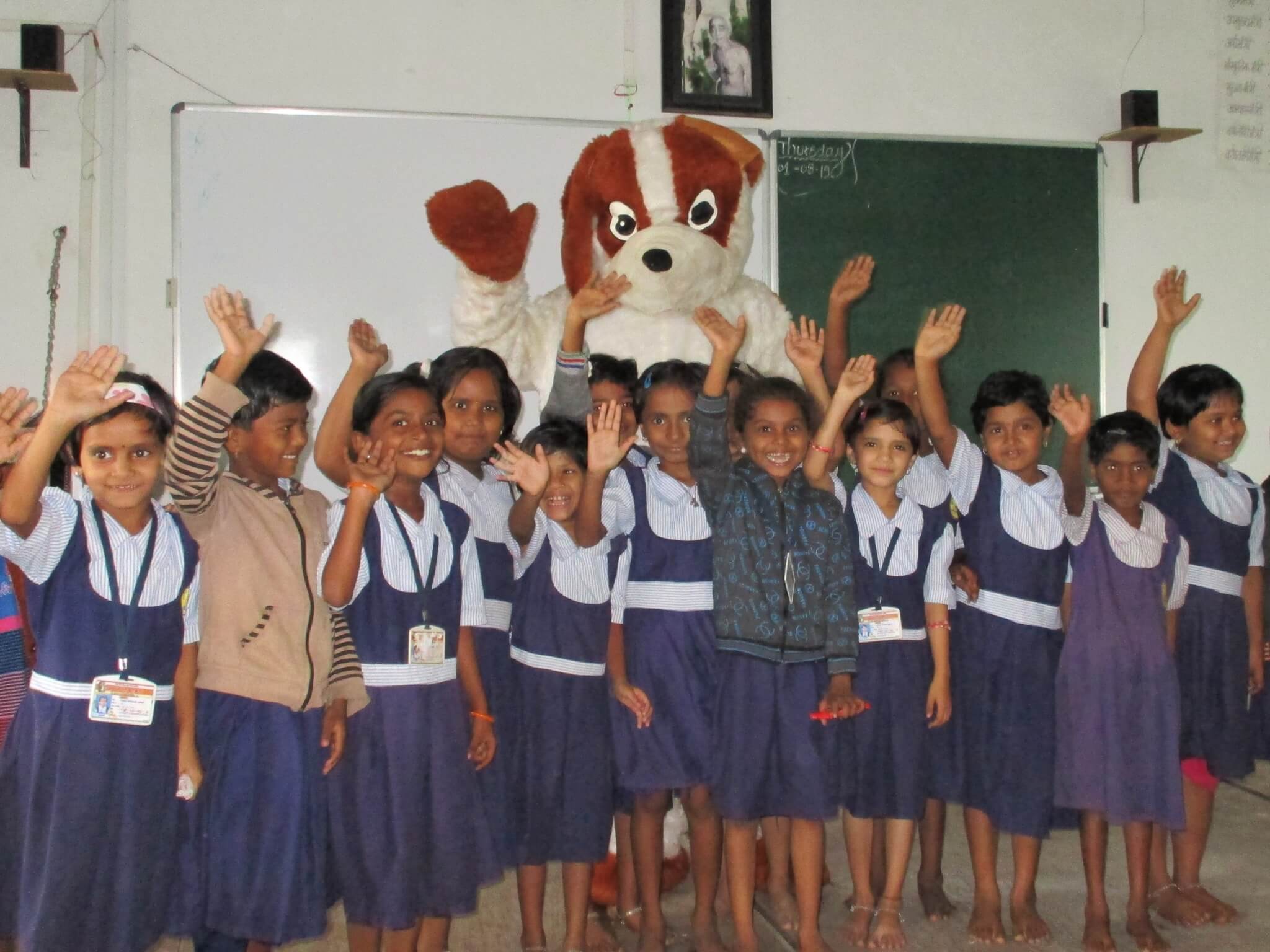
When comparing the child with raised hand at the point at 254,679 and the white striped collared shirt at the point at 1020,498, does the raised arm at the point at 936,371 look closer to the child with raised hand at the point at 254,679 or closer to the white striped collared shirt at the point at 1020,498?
the white striped collared shirt at the point at 1020,498

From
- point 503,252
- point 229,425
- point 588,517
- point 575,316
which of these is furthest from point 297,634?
point 503,252

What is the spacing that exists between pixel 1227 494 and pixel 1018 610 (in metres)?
0.63

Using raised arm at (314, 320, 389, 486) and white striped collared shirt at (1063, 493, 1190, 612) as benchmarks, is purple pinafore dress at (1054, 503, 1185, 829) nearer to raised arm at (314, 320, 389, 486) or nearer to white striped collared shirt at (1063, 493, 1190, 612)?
white striped collared shirt at (1063, 493, 1190, 612)

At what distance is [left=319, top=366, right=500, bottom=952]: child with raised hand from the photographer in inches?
70.4

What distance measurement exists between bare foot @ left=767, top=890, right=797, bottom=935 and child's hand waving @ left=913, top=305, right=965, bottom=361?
1.20 metres

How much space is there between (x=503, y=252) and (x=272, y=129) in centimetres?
123

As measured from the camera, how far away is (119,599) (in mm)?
1681

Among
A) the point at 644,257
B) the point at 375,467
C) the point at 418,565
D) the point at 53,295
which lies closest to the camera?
the point at 375,467

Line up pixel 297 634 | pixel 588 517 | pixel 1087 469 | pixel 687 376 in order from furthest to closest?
pixel 1087 469
pixel 687 376
pixel 588 517
pixel 297 634

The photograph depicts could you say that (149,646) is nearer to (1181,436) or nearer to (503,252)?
(503,252)

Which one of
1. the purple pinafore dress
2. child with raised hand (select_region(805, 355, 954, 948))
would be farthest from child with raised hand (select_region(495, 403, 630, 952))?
the purple pinafore dress

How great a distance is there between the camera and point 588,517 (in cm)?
208

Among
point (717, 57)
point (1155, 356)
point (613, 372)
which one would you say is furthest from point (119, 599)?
point (717, 57)

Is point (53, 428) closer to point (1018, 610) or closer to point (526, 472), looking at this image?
point (526, 472)
